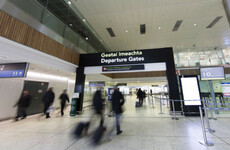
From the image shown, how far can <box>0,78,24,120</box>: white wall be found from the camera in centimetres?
517

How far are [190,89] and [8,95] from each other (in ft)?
32.9

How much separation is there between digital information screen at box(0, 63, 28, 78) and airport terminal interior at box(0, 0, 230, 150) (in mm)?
43

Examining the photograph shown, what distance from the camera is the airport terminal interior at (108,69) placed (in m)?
3.08

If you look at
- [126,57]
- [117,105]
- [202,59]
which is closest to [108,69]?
[126,57]

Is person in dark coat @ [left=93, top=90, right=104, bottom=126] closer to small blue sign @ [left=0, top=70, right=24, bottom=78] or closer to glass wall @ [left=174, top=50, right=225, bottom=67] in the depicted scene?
small blue sign @ [left=0, top=70, right=24, bottom=78]

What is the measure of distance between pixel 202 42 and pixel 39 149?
15183 millimetres

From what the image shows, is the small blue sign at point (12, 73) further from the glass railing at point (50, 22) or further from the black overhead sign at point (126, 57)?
the black overhead sign at point (126, 57)

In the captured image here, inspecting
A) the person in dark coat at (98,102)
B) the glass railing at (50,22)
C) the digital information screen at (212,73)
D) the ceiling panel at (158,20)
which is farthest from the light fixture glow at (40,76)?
the digital information screen at (212,73)

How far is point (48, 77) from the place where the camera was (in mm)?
7852

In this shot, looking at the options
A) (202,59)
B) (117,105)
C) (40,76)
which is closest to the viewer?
(117,105)

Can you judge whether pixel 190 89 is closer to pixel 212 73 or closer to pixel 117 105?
pixel 212 73

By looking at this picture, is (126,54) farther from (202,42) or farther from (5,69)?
(202,42)

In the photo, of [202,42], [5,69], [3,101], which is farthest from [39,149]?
[202,42]

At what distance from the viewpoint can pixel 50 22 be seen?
5.58 metres
